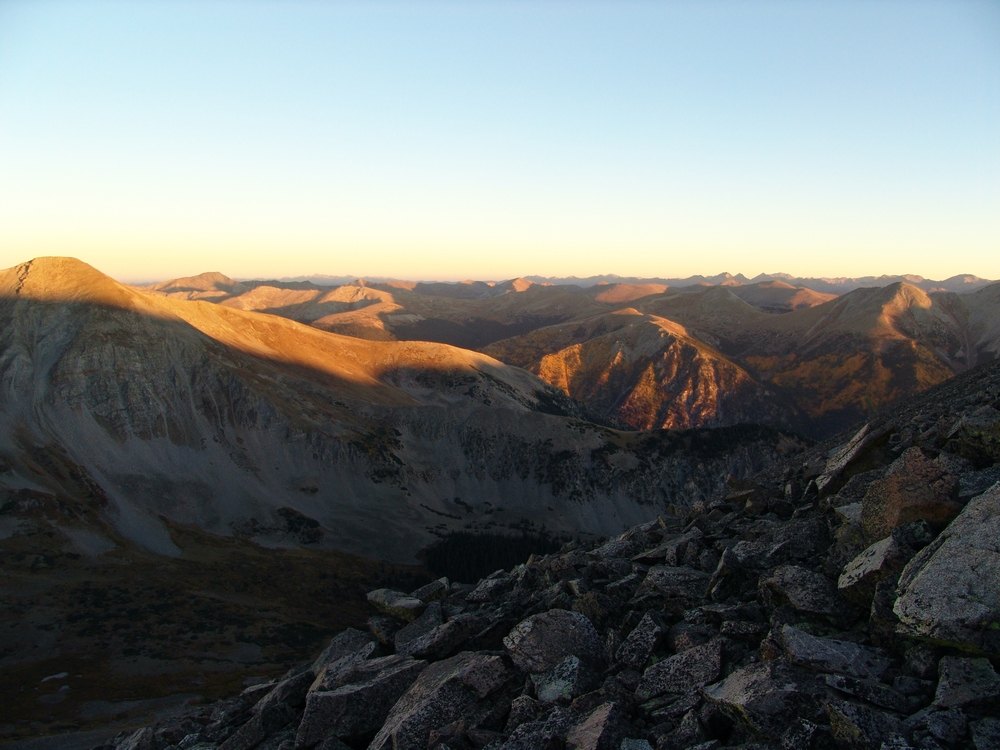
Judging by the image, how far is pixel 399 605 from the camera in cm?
2198

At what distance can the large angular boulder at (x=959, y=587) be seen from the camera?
34.9 ft

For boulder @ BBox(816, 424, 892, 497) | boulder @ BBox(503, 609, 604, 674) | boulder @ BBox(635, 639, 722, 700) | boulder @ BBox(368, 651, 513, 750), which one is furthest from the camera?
boulder @ BBox(816, 424, 892, 497)

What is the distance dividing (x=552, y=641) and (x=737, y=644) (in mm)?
4778

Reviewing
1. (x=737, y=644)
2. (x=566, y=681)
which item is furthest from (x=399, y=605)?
(x=737, y=644)

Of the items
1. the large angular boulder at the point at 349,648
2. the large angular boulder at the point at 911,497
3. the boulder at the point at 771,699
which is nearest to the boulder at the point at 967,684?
the boulder at the point at 771,699

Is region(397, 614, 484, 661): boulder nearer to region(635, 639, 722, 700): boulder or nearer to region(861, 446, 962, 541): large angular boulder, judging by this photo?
region(635, 639, 722, 700): boulder

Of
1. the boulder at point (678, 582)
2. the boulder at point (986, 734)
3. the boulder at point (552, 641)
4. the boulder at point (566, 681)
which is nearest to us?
the boulder at point (986, 734)

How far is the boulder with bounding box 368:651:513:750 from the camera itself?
1443 cm

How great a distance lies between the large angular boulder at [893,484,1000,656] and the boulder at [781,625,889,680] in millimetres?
822

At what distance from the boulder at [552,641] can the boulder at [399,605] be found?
20.2ft

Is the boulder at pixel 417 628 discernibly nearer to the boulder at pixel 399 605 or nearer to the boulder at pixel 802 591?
the boulder at pixel 399 605

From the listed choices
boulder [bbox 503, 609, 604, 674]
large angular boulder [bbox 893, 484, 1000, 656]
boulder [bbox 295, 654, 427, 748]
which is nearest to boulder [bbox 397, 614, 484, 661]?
boulder [bbox 295, 654, 427, 748]

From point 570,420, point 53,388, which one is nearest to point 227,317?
point 53,388

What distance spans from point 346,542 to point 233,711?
97.3 meters
